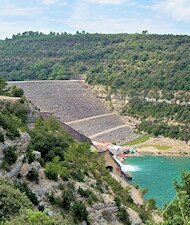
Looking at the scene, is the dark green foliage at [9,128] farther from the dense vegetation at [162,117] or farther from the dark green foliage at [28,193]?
the dense vegetation at [162,117]

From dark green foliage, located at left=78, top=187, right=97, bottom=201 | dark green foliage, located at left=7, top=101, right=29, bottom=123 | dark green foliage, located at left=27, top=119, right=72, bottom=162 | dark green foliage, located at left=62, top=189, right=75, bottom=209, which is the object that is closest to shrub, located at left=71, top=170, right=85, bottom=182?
dark green foliage, located at left=27, top=119, right=72, bottom=162

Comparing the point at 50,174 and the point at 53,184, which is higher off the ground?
the point at 50,174

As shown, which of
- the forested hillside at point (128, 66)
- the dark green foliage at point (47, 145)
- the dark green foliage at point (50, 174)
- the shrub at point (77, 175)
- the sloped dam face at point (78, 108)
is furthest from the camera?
the forested hillside at point (128, 66)

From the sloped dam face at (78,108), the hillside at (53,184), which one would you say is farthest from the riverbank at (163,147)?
the hillside at (53,184)

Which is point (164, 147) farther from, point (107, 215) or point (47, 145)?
point (107, 215)

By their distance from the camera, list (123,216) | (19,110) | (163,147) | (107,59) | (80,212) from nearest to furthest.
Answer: (80,212) < (123,216) < (19,110) < (163,147) < (107,59)

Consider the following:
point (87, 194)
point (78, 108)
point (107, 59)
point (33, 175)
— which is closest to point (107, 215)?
point (87, 194)
